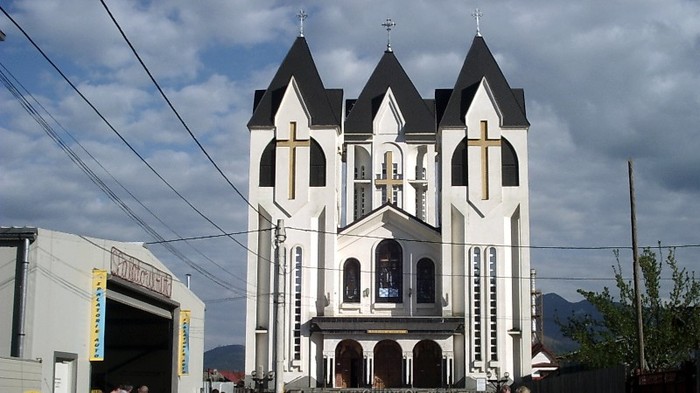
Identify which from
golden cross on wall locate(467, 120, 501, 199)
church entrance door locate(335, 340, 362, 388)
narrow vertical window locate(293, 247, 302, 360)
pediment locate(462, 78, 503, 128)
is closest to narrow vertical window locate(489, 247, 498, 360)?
golden cross on wall locate(467, 120, 501, 199)

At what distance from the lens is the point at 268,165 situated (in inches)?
2377

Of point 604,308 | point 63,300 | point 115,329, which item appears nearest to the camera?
point 63,300

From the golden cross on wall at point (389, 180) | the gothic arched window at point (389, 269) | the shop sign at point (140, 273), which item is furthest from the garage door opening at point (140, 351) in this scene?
the golden cross on wall at point (389, 180)

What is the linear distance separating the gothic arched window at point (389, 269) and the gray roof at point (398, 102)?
8.57 m

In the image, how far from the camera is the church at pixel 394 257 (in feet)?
188

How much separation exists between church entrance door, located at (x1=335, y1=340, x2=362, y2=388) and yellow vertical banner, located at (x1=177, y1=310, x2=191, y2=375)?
50.6 feet

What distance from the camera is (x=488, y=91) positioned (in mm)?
60094

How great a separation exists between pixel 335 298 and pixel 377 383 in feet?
16.4

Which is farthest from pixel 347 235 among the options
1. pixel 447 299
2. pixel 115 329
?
pixel 115 329

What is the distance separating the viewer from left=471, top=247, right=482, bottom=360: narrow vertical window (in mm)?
57281

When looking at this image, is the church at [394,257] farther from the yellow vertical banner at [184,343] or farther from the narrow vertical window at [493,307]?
the yellow vertical banner at [184,343]

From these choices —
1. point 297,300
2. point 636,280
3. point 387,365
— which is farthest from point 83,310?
point 387,365

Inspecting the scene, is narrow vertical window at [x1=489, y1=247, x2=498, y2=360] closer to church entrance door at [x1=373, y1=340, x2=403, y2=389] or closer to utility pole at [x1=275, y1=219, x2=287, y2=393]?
church entrance door at [x1=373, y1=340, x2=403, y2=389]

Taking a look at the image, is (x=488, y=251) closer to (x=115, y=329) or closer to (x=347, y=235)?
(x=347, y=235)
